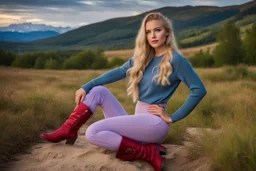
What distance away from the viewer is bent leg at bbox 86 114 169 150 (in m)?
3.43

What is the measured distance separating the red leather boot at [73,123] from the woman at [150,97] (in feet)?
0.03

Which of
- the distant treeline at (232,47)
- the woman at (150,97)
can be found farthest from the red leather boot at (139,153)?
the distant treeline at (232,47)

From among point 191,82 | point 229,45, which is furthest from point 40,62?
point 191,82

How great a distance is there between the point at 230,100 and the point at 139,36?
4330mm

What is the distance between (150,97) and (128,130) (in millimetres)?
389

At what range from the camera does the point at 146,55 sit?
353cm

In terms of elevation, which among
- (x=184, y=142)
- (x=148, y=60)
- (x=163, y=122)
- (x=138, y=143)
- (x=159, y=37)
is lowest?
(x=184, y=142)

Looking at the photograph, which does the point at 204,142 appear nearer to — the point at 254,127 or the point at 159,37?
the point at 254,127

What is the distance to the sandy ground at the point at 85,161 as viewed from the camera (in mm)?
3494

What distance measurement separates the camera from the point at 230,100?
7.30 meters

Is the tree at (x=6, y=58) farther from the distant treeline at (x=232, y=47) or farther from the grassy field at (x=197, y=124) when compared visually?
the grassy field at (x=197, y=124)

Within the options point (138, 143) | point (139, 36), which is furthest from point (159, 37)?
point (138, 143)

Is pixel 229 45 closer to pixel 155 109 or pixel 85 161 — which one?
pixel 155 109

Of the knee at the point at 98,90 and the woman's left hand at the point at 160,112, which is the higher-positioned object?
the knee at the point at 98,90
